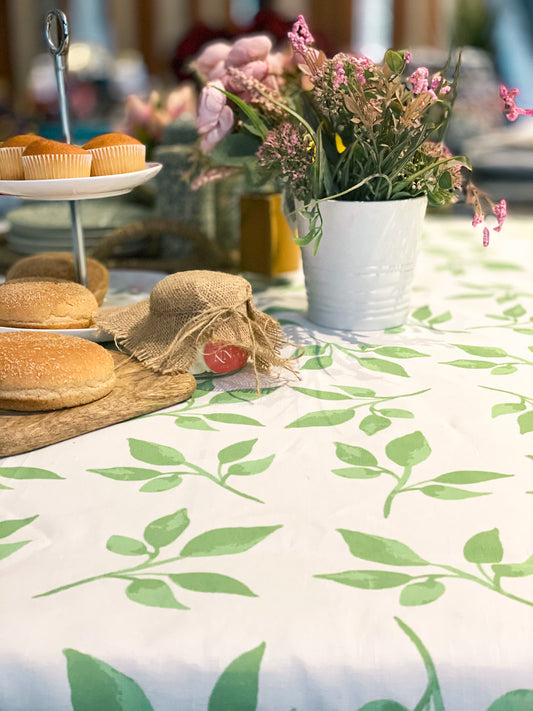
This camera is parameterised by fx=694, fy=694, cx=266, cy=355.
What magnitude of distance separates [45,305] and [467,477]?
50cm

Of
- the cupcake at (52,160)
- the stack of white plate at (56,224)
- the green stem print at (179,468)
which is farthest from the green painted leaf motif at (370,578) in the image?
the stack of white plate at (56,224)

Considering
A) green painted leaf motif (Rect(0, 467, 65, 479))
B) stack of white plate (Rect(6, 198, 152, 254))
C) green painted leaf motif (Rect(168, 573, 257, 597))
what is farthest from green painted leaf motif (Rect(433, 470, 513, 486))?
stack of white plate (Rect(6, 198, 152, 254))

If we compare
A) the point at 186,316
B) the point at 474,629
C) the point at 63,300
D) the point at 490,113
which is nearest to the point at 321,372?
the point at 186,316

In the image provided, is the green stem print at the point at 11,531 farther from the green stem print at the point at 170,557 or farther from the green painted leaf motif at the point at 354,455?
the green painted leaf motif at the point at 354,455

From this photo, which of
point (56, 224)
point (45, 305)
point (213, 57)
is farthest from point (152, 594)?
point (56, 224)

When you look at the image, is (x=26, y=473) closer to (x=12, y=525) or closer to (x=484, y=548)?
(x=12, y=525)

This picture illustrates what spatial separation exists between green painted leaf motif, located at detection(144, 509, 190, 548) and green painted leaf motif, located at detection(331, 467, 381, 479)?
0.45ft

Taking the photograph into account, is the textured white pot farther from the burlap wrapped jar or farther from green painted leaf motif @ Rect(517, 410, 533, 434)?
green painted leaf motif @ Rect(517, 410, 533, 434)

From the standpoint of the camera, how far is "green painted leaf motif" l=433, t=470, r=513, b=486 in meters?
0.57

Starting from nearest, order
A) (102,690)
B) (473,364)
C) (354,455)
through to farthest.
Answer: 1. (102,690)
2. (354,455)
3. (473,364)

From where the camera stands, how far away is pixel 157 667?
1.29ft

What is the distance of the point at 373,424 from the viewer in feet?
2.22

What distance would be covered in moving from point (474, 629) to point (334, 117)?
637 mm

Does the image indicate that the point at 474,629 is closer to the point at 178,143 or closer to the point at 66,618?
the point at 66,618
